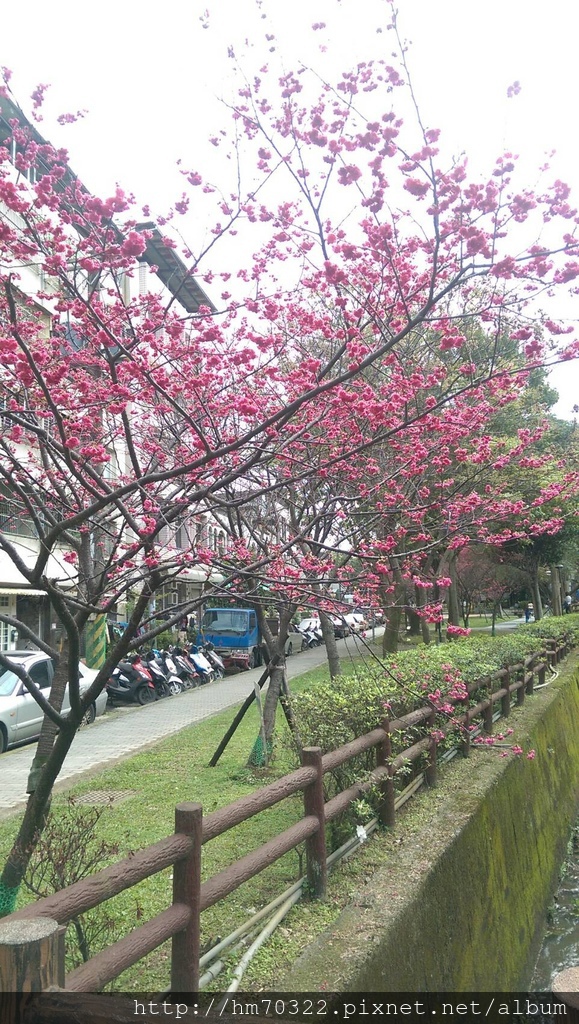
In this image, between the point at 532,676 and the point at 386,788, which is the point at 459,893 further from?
the point at 532,676

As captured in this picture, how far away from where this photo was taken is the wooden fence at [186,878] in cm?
164

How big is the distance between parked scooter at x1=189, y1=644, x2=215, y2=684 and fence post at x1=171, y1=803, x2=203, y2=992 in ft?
51.4

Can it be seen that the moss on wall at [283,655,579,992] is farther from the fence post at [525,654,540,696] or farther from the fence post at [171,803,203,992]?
the fence post at [525,654,540,696]

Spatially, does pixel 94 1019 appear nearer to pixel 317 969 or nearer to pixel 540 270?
pixel 317 969

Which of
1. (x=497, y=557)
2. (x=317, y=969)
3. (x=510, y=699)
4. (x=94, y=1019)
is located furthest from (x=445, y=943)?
(x=497, y=557)

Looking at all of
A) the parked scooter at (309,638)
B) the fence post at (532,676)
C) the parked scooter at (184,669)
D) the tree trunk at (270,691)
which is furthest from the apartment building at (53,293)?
the parked scooter at (309,638)

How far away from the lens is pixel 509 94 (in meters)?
4.05

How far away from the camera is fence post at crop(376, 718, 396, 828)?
5047 millimetres

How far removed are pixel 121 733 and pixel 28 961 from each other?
35.6 ft

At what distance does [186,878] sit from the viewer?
2916 millimetres

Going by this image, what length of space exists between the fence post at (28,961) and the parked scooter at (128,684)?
13.9 metres

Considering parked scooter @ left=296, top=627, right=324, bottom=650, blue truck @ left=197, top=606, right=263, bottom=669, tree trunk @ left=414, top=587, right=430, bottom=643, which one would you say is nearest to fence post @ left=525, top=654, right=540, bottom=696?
tree trunk @ left=414, top=587, right=430, bottom=643

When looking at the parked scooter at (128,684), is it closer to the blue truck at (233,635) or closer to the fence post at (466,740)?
the blue truck at (233,635)

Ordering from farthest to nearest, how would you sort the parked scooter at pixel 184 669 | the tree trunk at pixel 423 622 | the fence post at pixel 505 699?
the tree trunk at pixel 423 622 < the parked scooter at pixel 184 669 < the fence post at pixel 505 699
